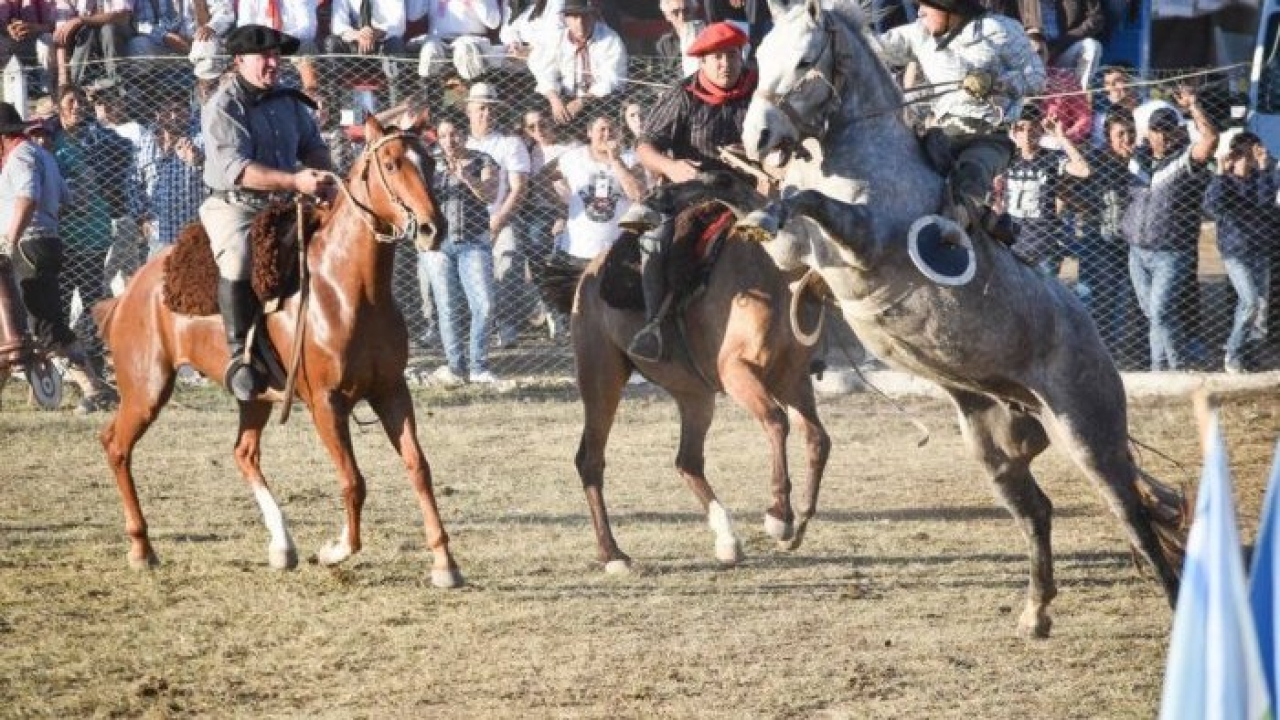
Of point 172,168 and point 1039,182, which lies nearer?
point 1039,182

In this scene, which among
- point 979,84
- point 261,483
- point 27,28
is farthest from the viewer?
point 27,28

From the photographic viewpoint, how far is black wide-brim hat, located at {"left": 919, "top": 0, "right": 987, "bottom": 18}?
8422 millimetres

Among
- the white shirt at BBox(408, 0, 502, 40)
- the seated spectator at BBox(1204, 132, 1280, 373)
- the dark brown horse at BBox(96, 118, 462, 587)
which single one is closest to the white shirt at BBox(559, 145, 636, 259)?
the white shirt at BBox(408, 0, 502, 40)

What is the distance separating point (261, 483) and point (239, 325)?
0.83 m

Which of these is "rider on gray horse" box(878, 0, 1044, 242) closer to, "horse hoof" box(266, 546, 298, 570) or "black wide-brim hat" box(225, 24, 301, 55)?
"black wide-brim hat" box(225, 24, 301, 55)

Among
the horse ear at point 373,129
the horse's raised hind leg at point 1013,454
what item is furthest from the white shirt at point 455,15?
the horse's raised hind leg at point 1013,454

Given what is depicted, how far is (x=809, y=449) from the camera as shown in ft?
32.1

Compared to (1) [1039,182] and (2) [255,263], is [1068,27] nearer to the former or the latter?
(1) [1039,182]

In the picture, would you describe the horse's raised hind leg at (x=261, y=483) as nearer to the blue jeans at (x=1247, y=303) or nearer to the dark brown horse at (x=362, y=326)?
the dark brown horse at (x=362, y=326)

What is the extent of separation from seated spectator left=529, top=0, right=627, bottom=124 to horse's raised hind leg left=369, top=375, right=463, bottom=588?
5.80 meters

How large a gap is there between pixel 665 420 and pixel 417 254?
2707 millimetres

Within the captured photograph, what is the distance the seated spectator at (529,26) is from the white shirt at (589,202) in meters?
0.84

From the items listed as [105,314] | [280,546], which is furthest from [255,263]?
[105,314]

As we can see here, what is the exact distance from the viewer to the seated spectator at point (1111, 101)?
14688 millimetres
